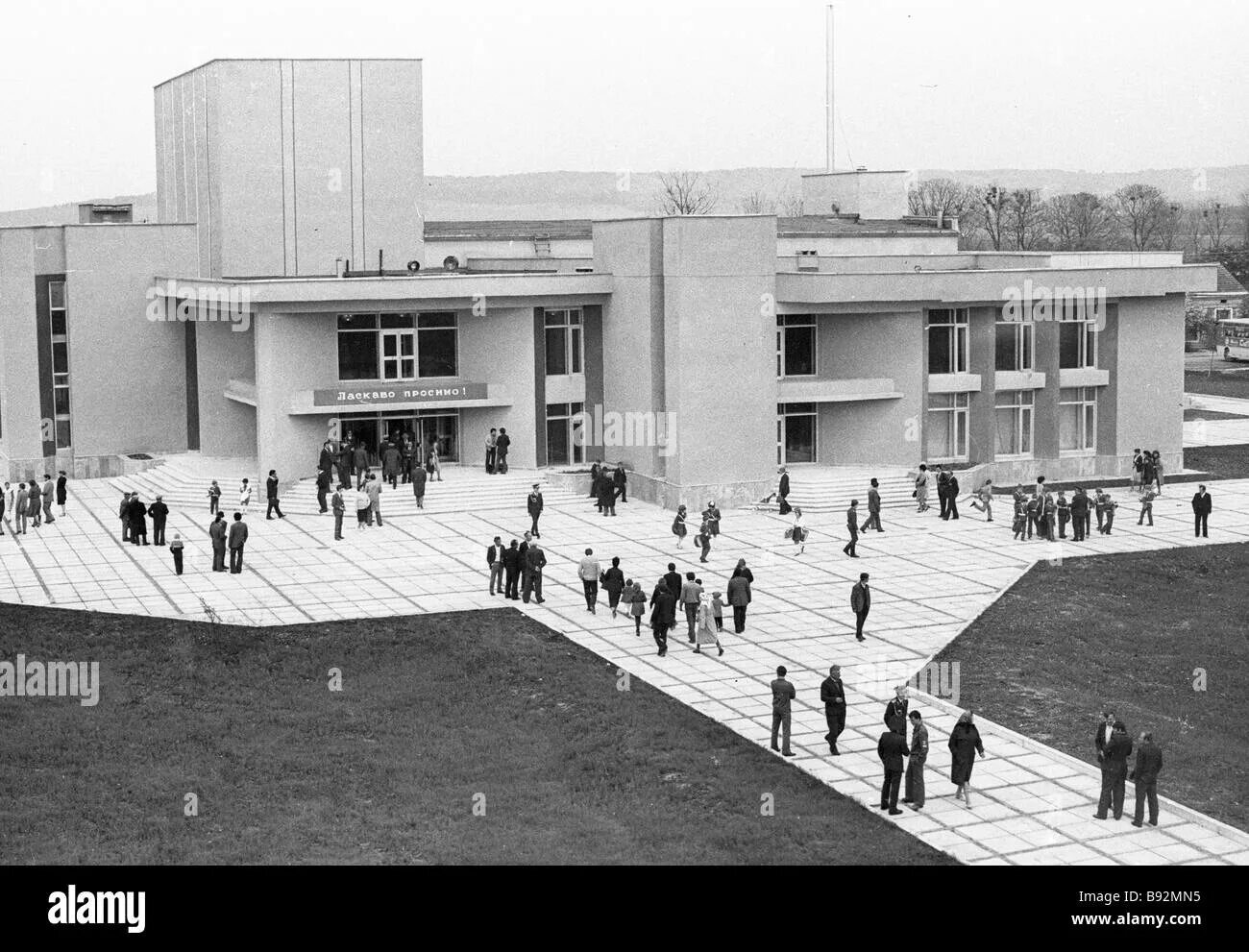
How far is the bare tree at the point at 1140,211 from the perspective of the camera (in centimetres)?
15312

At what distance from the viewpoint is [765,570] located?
36656mm

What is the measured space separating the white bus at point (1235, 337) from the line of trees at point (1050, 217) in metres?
21.1

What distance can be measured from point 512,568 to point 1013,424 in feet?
74.9

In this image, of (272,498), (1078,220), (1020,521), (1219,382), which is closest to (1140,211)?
(1078,220)

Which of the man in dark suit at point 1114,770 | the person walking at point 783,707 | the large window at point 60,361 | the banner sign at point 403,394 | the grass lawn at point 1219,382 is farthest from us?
the grass lawn at point 1219,382

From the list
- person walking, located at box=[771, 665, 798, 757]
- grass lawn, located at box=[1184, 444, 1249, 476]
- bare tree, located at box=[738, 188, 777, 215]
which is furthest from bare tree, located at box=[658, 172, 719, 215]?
person walking, located at box=[771, 665, 798, 757]

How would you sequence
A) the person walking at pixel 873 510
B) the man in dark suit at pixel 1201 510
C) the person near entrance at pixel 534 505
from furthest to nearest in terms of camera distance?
the person walking at pixel 873 510 < the man in dark suit at pixel 1201 510 < the person near entrance at pixel 534 505

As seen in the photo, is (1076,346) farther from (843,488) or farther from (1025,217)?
(1025,217)

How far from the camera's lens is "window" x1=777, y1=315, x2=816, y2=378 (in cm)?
4916

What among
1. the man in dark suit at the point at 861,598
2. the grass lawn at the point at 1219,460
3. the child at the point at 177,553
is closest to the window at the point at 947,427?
the grass lawn at the point at 1219,460

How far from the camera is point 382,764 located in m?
23.0

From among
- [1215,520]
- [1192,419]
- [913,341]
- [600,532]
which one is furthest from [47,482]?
[1192,419]

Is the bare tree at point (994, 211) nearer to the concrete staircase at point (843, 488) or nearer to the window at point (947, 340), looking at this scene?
the window at point (947, 340)
